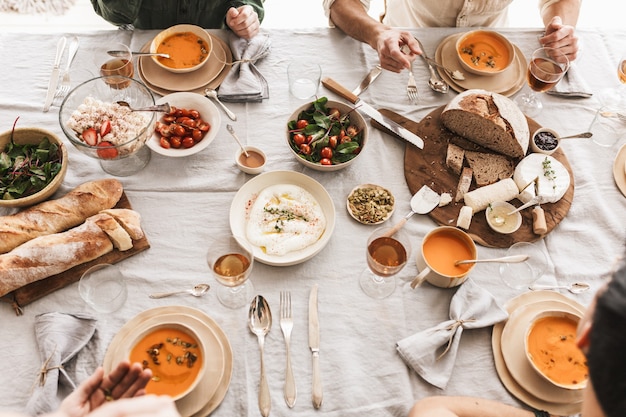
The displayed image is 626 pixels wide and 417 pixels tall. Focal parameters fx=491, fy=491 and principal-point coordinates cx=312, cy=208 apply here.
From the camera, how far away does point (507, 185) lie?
1.82m

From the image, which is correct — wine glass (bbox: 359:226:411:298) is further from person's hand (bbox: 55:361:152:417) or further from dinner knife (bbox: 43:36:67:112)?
dinner knife (bbox: 43:36:67:112)

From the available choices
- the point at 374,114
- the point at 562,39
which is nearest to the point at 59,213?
the point at 374,114

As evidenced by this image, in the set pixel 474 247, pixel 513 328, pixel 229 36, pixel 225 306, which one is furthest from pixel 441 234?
pixel 229 36

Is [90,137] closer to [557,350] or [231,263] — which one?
[231,263]

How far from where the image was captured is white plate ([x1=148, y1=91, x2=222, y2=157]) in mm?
1835

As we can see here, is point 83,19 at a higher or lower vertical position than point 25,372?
lower

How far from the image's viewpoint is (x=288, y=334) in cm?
152

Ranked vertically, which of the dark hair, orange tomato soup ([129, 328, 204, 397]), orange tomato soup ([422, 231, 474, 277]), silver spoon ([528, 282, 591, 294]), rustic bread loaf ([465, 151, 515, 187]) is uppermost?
the dark hair

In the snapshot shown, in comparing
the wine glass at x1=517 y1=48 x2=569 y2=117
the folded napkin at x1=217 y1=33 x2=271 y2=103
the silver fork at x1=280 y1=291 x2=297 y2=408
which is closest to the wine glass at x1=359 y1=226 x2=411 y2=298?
the silver fork at x1=280 y1=291 x2=297 y2=408

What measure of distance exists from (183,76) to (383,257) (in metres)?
1.14

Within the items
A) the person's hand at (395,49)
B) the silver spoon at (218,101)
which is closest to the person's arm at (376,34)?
the person's hand at (395,49)

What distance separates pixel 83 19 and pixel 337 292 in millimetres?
3413

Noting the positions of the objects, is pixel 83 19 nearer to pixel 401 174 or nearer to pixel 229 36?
pixel 229 36

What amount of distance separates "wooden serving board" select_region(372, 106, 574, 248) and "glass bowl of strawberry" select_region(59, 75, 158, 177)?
907mm
